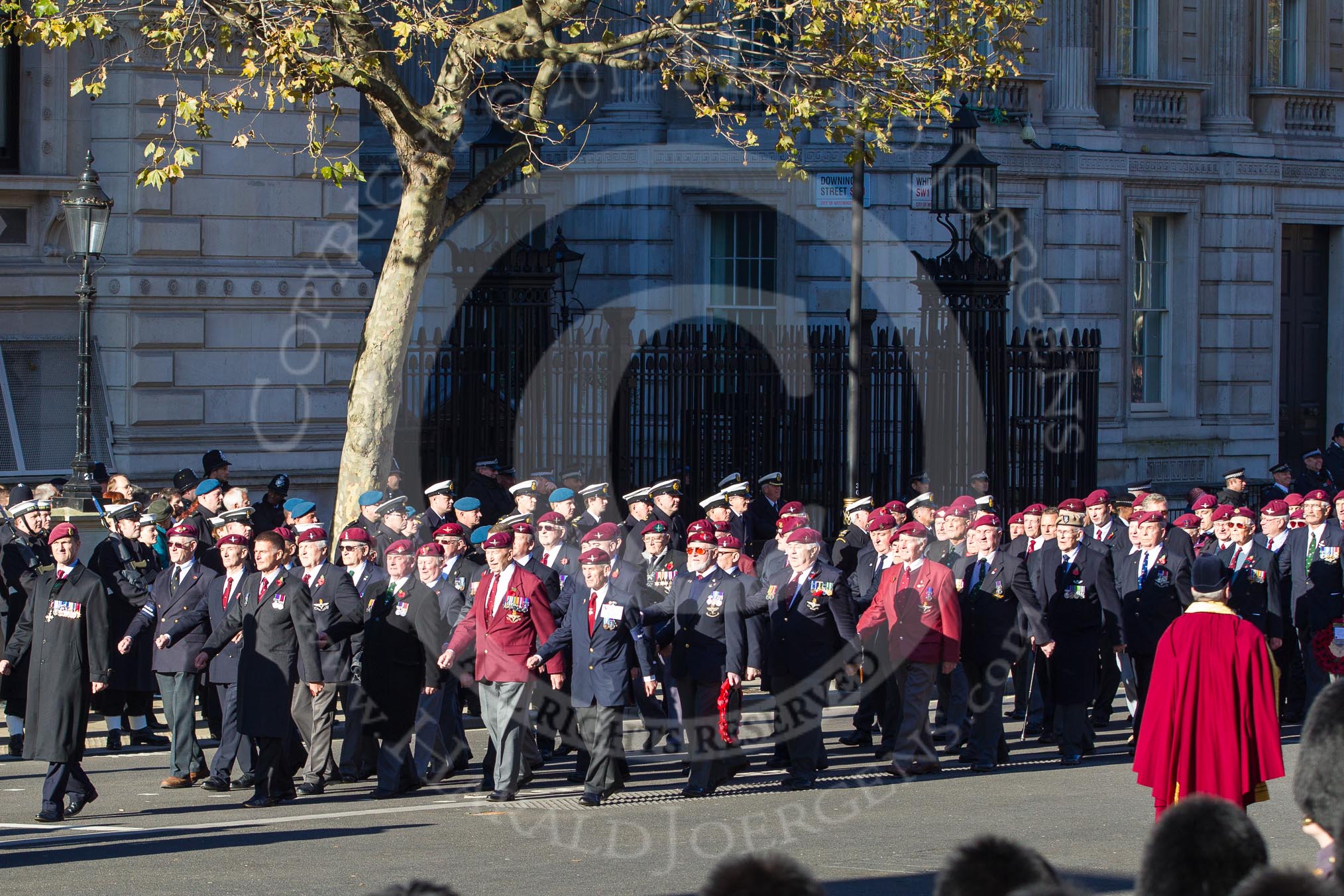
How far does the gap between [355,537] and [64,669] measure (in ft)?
7.82

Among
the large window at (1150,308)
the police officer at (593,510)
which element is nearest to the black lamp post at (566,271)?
the police officer at (593,510)

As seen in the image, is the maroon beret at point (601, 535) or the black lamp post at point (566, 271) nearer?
the maroon beret at point (601, 535)

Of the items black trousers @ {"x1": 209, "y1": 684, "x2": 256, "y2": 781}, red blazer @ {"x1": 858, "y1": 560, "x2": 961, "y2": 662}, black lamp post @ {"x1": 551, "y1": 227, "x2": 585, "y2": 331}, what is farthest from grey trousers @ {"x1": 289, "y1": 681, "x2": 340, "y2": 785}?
black lamp post @ {"x1": 551, "y1": 227, "x2": 585, "y2": 331}

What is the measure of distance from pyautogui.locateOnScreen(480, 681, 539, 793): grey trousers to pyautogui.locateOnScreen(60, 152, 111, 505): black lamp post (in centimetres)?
619

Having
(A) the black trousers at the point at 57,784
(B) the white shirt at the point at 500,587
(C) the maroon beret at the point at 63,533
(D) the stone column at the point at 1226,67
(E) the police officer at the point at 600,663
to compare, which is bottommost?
(A) the black trousers at the point at 57,784

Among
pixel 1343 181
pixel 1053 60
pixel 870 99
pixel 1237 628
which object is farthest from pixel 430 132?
pixel 1343 181

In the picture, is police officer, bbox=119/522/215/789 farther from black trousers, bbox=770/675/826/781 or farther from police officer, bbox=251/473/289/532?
black trousers, bbox=770/675/826/781

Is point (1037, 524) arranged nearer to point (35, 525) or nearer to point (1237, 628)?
point (1237, 628)

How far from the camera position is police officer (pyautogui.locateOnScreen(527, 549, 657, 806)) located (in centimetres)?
1190

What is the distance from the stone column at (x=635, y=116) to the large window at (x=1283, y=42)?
1023 centimetres

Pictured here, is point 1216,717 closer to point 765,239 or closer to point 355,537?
point 355,537

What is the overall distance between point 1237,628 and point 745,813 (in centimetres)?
375

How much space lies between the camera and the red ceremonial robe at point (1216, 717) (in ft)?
28.6

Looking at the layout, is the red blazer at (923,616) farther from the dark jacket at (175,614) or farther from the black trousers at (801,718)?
the dark jacket at (175,614)
